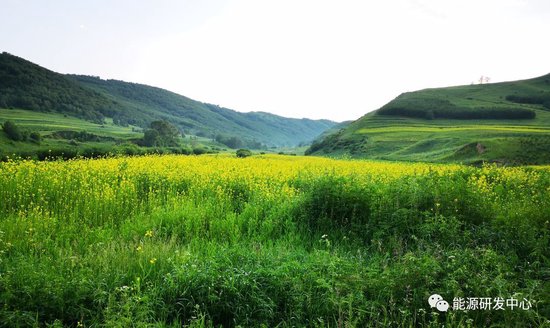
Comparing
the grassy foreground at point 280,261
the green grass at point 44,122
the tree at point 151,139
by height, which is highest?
the green grass at point 44,122

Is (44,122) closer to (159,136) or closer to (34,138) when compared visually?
(159,136)

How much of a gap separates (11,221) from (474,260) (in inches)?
380

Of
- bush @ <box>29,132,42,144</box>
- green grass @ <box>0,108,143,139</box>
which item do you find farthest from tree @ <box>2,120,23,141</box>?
green grass @ <box>0,108,143,139</box>

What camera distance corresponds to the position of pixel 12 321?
3.85 meters

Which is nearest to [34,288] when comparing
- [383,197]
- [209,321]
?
[209,321]

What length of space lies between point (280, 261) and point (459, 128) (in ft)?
270

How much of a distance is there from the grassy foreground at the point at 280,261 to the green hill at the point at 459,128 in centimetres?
3333

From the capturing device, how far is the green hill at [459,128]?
38031 millimetres

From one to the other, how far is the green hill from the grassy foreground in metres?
33.3

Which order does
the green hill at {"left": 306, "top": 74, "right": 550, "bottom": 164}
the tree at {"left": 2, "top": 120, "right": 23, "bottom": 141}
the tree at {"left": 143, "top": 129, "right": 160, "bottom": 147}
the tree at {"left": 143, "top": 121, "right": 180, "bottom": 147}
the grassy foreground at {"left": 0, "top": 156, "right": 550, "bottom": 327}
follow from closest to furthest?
the grassy foreground at {"left": 0, "top": 156, "right": 550, "bottom": 327}
the green hill at {"left": 306, "top": 74, "right": 550, "bottom": 164}
the tree at {"left": 2, "top": 120, "right": 23, "bottom": 141}
the tree at {"left": 143, "top": 129, "right": 160, "bottom": 147}
the tree at {"left": 143, "top": 121, "right": 180, "bottom": 147}

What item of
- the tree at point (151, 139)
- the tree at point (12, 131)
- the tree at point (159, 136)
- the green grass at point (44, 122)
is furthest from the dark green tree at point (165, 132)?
the tree at point (12, 131)

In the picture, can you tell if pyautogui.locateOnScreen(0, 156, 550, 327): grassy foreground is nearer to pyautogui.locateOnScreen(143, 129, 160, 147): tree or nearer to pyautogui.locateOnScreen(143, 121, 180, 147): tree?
pyautogui.locateOnScreen(143, 121, 180, 147): tree

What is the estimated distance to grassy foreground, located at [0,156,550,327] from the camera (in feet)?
13.9

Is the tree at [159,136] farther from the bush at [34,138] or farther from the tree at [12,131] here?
the tree at [12,131]
